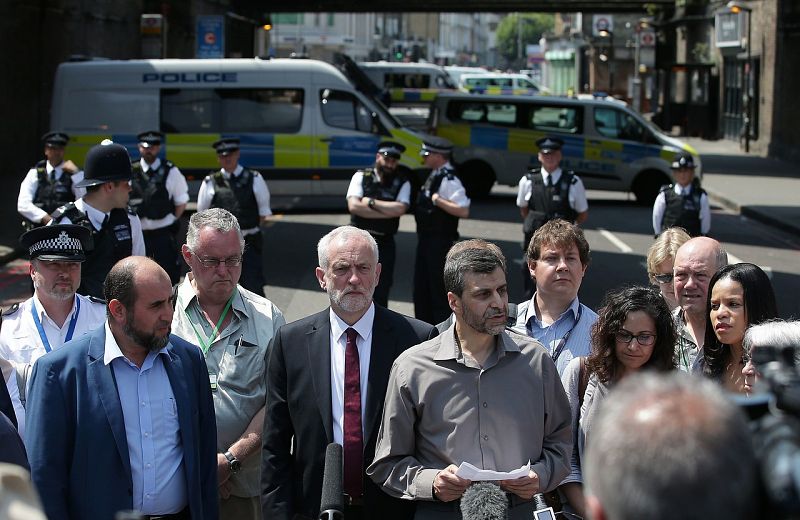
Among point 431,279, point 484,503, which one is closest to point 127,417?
point 484,503

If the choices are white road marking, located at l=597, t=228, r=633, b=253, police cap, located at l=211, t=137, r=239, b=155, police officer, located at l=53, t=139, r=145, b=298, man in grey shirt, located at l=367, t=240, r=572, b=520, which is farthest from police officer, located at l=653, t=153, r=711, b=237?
man in grey shirt, located at l=367, t=240, r=572, b=520

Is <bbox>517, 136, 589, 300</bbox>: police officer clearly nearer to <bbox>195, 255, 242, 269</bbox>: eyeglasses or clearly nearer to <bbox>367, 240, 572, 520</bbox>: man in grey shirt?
<bbox>195, 255, 242, 269</bbox>: eyeglasses

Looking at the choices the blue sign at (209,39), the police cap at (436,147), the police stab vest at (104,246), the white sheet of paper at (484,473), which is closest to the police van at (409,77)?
the blue sign at (209,39)

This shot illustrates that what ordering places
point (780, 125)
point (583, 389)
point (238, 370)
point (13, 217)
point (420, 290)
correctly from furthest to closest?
point (780, 125) < point (13, 217) < point (420, 290) < point (238, 370) < point (583, 389)

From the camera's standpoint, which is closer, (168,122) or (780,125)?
(168,122)

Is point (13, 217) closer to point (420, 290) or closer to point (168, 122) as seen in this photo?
point (168, 122)

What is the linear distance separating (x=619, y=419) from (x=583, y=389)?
3.06m

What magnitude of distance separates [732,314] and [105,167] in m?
4.90

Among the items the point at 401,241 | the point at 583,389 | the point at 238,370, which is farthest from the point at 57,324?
the point at 401,241

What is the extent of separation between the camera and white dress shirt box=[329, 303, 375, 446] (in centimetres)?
480

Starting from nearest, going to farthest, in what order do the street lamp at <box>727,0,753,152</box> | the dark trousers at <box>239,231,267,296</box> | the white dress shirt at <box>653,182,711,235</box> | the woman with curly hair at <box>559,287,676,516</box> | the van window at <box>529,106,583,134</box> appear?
the woman with curly hair at <box>559,287,676,516</box>
the dark trousers at <box>239,231,267,296</box>
the white dress shirt at <box>653,182,711,235</box>
the van window at <box>529,106,583,134</box>
the street lamp at <box>727,0,753,152</box>

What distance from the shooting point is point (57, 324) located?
550 cm

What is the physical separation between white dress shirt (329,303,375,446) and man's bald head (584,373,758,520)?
9.94 feet

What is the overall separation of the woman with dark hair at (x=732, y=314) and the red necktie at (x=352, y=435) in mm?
1430
